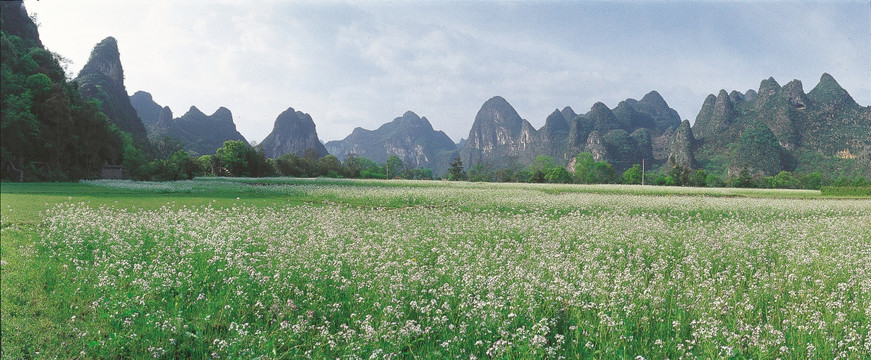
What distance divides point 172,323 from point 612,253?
694 cm

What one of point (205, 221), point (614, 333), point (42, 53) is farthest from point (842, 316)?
point (42, 53)

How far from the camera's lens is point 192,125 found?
13462cm

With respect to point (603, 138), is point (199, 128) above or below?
above

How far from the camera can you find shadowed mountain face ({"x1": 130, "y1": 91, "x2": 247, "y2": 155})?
123000mm

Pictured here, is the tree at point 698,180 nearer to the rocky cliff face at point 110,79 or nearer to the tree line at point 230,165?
the tree line at point 230,165

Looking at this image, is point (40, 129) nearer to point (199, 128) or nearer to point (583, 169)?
point (583, 169)

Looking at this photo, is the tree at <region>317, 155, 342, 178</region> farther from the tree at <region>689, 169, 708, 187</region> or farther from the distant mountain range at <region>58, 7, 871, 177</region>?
the tree at <region>689, 169, 708, 187</region>

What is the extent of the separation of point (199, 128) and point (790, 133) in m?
179

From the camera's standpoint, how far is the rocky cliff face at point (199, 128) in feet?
402

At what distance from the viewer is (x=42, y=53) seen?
26219mm

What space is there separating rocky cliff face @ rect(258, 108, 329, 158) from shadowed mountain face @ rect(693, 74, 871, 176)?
138914mm

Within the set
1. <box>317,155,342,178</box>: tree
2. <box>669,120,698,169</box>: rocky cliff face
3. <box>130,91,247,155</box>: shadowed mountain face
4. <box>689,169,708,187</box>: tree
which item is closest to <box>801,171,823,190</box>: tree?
<box>689,169,708,187</box>: tree

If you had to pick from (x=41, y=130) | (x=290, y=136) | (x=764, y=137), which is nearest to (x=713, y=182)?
(x=764, y=137)

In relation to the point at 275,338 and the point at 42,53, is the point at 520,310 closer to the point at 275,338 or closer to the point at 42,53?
the point at 275,338
